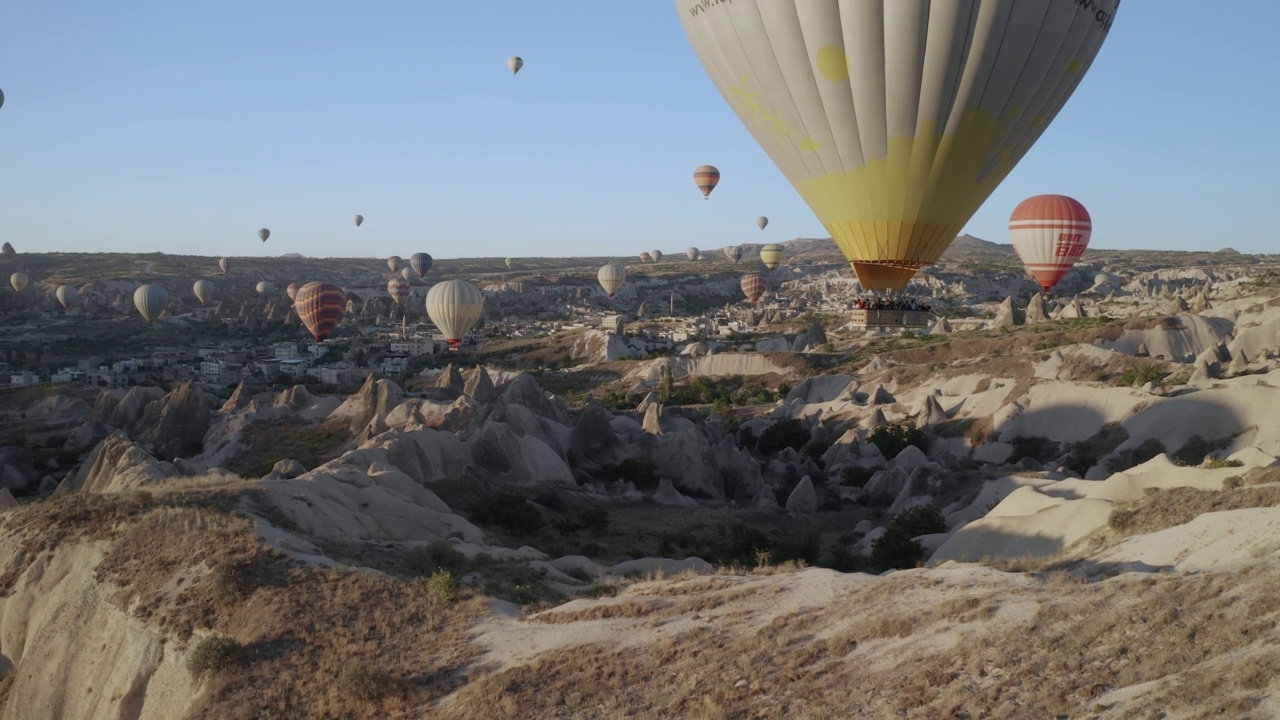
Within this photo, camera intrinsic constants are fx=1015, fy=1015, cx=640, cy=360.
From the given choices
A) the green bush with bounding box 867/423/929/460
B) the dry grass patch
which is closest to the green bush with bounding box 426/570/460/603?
the dry grass patch

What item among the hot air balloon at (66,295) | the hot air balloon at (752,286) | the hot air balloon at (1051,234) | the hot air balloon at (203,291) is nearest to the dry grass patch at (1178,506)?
the hot air balloon at (1051,234)

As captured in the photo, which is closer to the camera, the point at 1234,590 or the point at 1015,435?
the point at 1234,590

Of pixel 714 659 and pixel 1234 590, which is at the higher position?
pixel 1234 590

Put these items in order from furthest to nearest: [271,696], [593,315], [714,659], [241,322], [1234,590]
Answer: [593,315] < [241,322] < [271,696] < [714,659] < [1234,590]

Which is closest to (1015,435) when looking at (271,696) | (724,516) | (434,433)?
(724,516)

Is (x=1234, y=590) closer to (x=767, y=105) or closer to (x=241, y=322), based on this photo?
(x=767, y=105)

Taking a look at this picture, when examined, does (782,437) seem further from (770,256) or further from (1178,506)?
(770,256)

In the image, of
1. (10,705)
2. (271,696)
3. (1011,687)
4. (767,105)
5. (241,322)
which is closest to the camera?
A: (1011,687)

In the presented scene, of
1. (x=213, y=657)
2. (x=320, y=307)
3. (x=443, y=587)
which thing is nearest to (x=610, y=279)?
(x=320, y=307)
